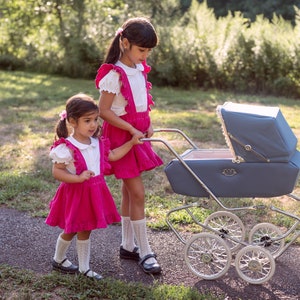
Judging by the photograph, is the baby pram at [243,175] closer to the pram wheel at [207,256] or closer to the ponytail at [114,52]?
the pram wheel at [207,256]

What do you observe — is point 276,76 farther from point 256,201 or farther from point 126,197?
point 126,197

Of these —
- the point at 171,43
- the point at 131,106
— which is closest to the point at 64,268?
the point at 131,106

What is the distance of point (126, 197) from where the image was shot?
4094mm

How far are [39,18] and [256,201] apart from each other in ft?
41.6

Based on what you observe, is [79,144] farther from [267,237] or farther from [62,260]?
[267,237]

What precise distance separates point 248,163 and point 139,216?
0.77 meters

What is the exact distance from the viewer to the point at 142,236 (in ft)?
12.8

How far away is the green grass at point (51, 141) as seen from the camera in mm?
3605

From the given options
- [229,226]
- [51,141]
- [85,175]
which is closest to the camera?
[85,175]

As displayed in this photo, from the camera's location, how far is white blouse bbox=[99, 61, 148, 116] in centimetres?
371

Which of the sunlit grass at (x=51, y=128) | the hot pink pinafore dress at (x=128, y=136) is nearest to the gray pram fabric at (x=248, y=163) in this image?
the hot pink pinafore dress at (x=128, y=136)

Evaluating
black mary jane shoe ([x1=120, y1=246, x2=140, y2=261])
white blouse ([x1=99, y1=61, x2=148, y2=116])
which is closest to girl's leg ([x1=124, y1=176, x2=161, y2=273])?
black mary jane shoe ([x1=120, y1=246, x2=140, y2=261])

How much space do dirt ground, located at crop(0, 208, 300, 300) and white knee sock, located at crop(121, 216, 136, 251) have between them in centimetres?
10

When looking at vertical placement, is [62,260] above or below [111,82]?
below
